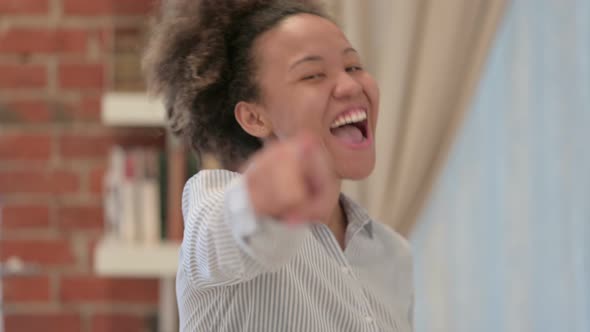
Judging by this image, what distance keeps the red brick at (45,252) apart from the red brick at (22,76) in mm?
415

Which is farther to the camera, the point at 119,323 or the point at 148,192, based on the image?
the point at 119,323

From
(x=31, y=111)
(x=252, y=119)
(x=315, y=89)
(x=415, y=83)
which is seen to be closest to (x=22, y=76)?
(x=31, y=111)

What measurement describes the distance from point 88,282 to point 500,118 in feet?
3.78

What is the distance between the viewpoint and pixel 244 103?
117 centimetres

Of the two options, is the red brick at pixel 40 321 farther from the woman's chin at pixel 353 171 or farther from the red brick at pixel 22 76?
the woman's chin at pixel 353 171

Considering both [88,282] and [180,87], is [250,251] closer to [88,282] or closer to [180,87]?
[180,87]

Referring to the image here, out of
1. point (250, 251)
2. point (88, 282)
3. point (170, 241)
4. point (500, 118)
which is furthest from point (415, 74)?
point (250, 251)

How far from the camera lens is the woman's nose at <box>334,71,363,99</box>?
1.11 meters

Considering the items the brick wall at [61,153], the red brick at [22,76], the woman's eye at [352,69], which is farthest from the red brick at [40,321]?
the woman's eye at [352,69]

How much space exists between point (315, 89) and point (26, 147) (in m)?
1.25

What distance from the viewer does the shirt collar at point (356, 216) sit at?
4.22 feet

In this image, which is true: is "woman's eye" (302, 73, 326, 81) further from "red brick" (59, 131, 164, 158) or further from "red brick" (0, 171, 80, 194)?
"red brick" (0, 171, 80, 194)

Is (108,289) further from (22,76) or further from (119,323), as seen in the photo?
(22,76)

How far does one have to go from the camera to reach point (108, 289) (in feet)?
7.02
